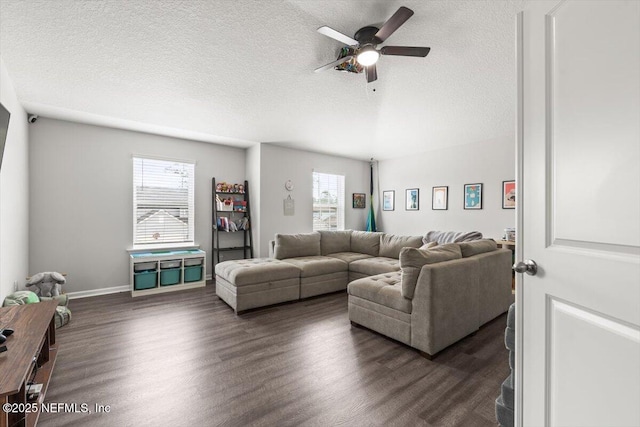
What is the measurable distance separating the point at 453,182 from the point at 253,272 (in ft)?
13.7

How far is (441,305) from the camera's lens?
2391 millimetres

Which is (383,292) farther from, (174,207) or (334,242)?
(174,207)

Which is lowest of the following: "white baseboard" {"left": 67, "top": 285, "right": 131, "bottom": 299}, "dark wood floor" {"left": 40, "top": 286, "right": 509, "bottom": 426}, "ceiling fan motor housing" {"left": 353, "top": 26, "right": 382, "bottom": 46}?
"dark wood floor" {"left": 40, "top": 286, "right": 509, "bottom": 426}

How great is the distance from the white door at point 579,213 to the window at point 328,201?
5.08m

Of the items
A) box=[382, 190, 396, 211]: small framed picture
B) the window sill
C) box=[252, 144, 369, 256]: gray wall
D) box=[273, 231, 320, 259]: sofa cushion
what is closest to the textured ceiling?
box=[252, 144, 369, 256]: gray wall

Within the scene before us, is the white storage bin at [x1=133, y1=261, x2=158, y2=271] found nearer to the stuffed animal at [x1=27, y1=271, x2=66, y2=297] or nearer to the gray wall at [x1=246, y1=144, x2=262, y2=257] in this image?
the stuffed animal at [x1=27, y1=271, x2=66, y2=297]

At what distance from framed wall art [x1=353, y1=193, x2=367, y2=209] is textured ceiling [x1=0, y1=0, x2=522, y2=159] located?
2.60 meters

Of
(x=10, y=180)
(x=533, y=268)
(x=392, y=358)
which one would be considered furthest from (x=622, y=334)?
(x=10, y=180)

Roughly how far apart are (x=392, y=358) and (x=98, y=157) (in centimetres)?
479

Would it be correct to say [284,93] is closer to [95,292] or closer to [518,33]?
[518,33]

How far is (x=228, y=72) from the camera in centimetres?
269

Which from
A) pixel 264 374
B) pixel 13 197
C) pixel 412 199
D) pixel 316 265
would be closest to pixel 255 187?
pixel 316 265

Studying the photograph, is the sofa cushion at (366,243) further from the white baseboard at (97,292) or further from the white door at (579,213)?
the white door at (579,213)

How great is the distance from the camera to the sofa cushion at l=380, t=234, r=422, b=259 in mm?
4684
